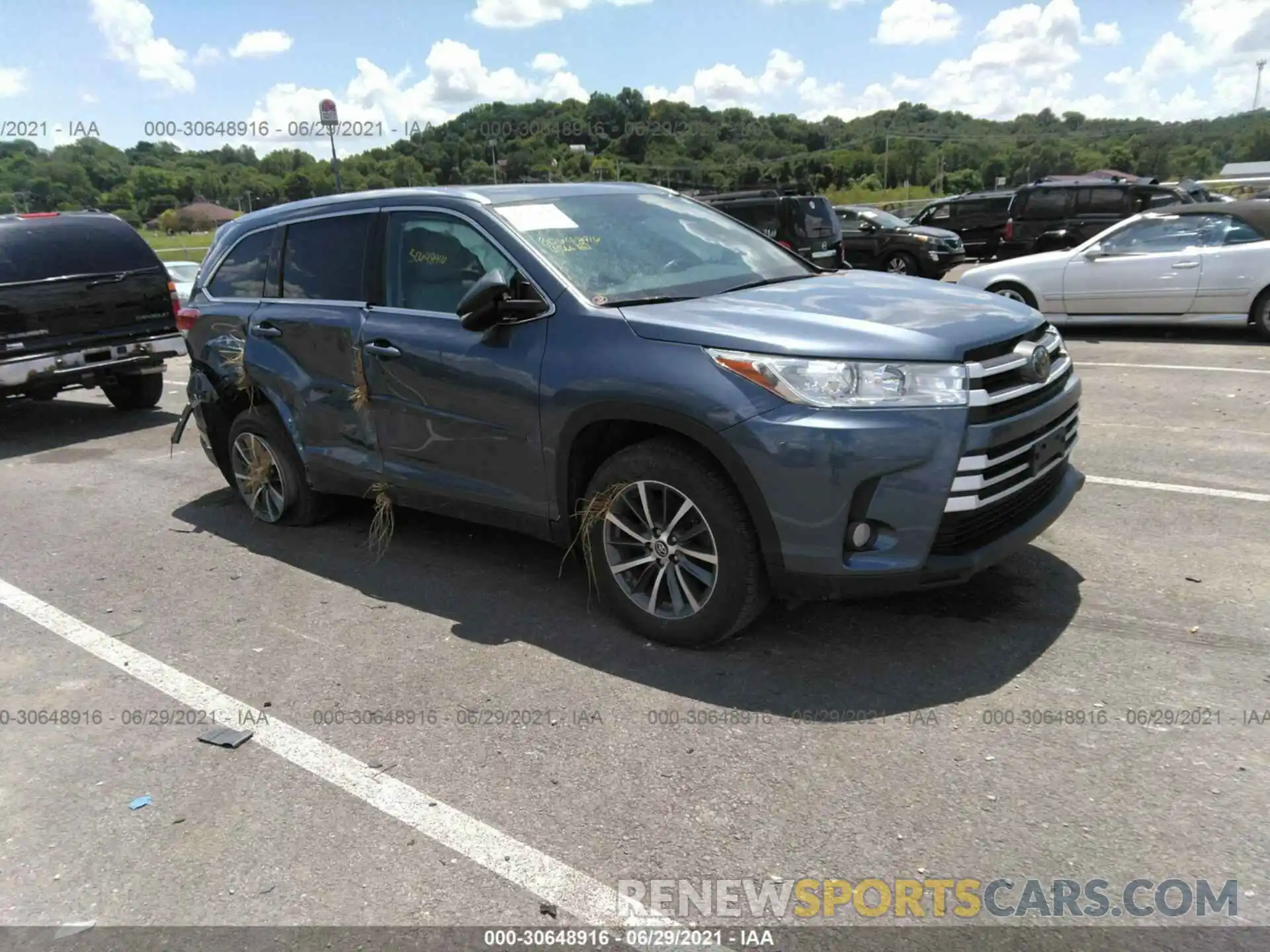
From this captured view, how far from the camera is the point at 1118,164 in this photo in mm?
77062

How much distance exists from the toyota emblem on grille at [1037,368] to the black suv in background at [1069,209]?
14538 mm

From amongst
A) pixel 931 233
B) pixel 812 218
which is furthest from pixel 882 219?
pixel 812 218

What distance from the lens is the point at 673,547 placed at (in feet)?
13.0

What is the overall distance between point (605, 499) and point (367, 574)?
1.77m

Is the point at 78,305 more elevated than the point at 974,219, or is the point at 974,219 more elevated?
the point at 974,219

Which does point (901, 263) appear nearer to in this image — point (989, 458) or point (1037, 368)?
point (1037, 368)

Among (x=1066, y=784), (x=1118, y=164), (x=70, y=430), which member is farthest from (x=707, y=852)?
(x=1118, y=164)

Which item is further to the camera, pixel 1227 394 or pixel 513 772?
pixel 1227 394

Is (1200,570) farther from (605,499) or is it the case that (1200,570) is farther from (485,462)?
(485,462)

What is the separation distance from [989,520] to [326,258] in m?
3.68

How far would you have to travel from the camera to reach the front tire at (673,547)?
147 inches

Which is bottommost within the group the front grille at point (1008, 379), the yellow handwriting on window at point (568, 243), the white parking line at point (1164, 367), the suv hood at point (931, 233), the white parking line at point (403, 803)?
the white parking line at point (403, 803)

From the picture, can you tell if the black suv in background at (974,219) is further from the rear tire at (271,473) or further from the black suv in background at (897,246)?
the rear tire at (271,473)

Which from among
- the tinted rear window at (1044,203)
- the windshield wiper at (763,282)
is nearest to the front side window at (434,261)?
the windshield wiper at (763,282)
